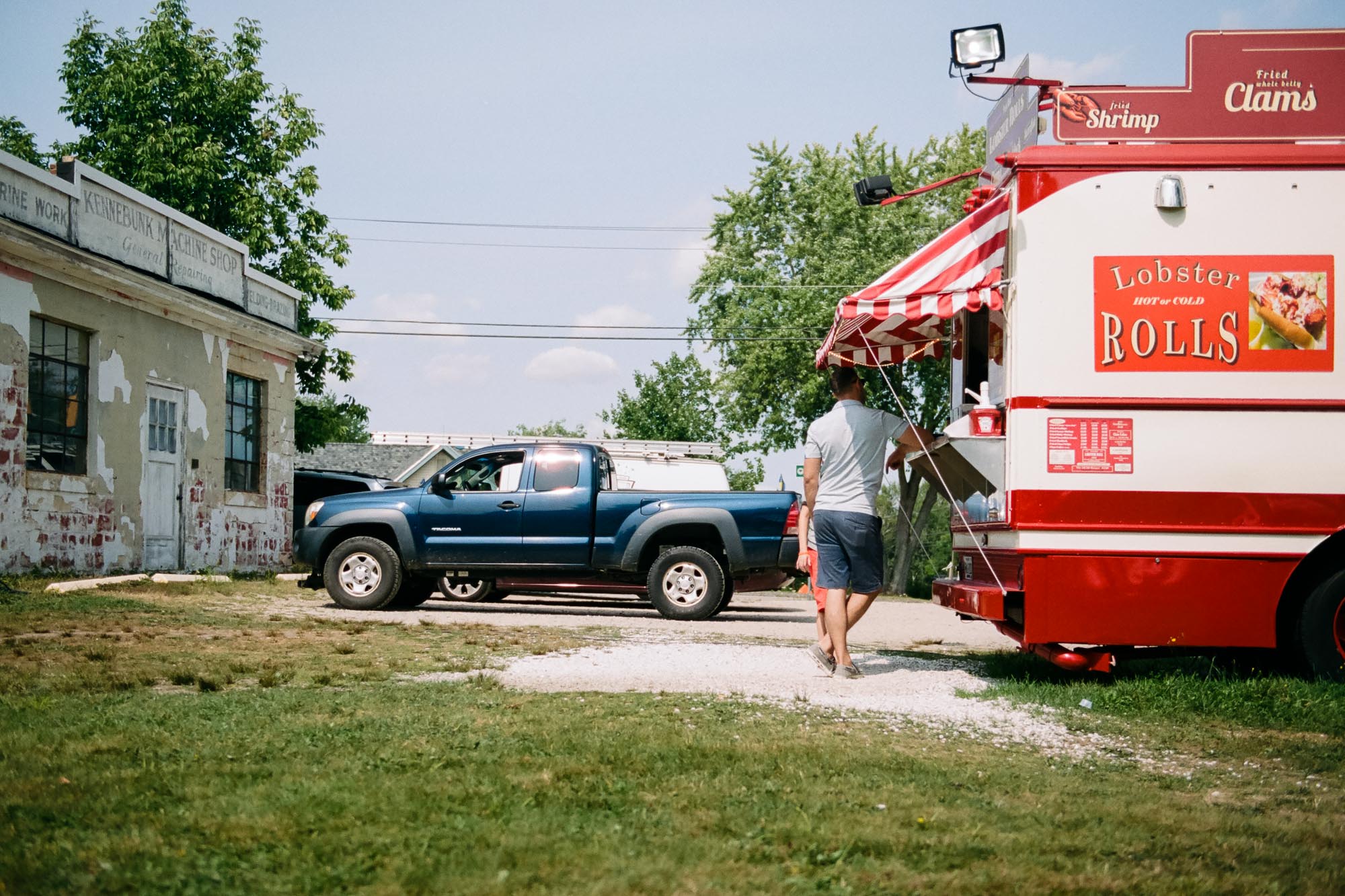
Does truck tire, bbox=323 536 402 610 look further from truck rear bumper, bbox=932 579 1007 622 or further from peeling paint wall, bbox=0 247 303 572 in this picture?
truck rear bumper, bbox=932 579 1007 622

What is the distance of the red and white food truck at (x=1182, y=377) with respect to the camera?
272 inches

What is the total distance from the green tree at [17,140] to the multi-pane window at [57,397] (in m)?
17.2

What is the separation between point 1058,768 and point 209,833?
3.11 meters

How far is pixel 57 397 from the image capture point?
15.5 metres

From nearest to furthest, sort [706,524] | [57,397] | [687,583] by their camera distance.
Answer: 1. [706,524]
2. [687,583]
3. [57,397]

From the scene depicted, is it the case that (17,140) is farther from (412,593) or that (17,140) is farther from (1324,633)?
(1324,633)

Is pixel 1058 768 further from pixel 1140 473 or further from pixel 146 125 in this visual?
pixel 146 125

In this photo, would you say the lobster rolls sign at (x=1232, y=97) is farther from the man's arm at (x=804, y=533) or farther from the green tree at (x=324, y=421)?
the green tree at (x=324, y=421)

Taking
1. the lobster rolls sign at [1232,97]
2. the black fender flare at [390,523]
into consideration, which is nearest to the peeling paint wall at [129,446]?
the black fender flare at [390,523]

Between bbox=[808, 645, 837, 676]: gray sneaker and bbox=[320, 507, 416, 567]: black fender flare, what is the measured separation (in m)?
6.85

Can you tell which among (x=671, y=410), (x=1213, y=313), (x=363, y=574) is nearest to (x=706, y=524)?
(x=363, y=574)

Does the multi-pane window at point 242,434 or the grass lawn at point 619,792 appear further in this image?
the multi-pane window at point 242,434

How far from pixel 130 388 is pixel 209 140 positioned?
13.3m

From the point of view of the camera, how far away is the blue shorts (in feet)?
25.3
